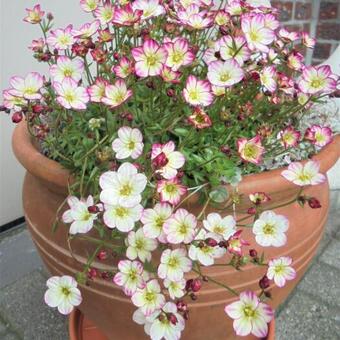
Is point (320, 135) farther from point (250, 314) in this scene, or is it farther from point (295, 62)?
point (250, 314)

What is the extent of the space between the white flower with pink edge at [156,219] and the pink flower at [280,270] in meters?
0.18

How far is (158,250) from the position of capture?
0.85 meters

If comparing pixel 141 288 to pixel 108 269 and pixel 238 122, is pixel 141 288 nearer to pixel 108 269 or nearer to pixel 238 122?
pixel 108 269

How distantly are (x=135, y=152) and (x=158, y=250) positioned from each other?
20 cm

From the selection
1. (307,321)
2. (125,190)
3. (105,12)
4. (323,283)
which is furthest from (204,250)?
(323,283)

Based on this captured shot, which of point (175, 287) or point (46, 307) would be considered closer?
point (175, 287)

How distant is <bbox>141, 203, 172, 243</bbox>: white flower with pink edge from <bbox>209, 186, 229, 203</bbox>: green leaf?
13 centimetres

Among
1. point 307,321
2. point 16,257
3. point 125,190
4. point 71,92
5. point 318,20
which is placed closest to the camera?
point 125,190

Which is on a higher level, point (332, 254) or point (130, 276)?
point (130, 276)

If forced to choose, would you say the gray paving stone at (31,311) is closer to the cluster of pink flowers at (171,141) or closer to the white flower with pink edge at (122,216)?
the cluster of pink flowers at (171,141)

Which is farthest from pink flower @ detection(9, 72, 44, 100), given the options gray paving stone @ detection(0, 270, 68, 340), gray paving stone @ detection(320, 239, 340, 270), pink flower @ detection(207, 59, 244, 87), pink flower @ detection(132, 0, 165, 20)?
gray paving stone @ detection(320, 239, 340, 270)

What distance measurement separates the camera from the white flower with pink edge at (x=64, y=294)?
76 cm

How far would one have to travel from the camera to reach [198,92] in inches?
30.3

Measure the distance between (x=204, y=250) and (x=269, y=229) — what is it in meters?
0.12
